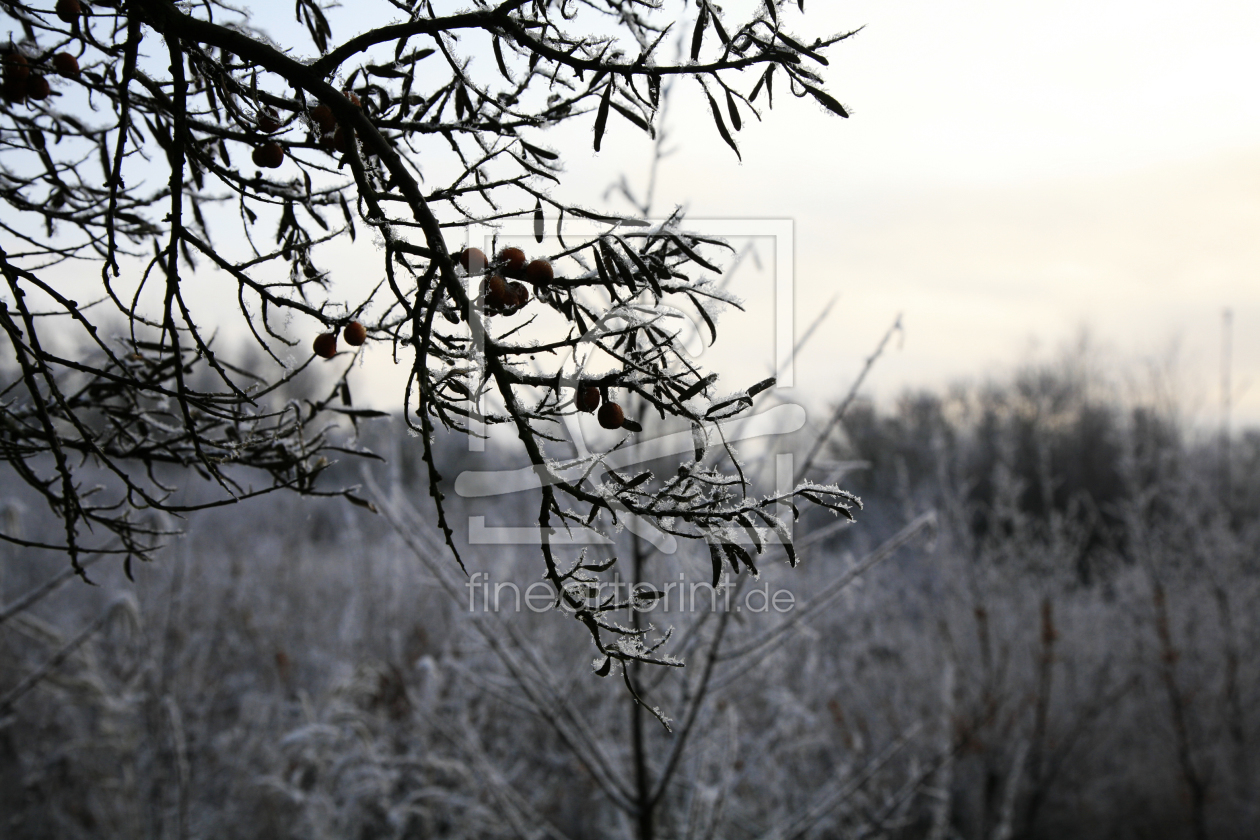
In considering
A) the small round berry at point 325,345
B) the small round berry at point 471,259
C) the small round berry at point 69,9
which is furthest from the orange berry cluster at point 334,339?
the small round berry at point 69,9

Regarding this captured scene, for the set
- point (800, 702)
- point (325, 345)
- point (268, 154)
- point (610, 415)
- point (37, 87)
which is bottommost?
point (800, 702)

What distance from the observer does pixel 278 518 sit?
15188 millimetres

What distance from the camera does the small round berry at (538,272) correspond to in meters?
1.11

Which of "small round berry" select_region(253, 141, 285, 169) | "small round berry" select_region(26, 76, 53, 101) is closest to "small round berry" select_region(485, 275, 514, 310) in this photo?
"small round berry" select_region(253, 141, 285, 169)

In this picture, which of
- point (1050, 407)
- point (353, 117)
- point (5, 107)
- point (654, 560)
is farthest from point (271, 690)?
point (1050, 407)

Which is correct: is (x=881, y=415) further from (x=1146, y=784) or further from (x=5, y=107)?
(x=5, y=107)

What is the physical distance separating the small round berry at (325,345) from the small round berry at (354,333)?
0.02 m

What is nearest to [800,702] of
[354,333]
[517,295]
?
[354,333]

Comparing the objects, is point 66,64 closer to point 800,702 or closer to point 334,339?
point 334,339

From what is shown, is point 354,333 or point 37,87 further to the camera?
point 37,87

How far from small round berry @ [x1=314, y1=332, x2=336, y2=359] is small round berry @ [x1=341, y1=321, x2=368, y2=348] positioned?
0.06 ft

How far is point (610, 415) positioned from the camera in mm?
1115

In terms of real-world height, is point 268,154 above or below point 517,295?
above

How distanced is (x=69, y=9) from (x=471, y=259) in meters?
0.95
